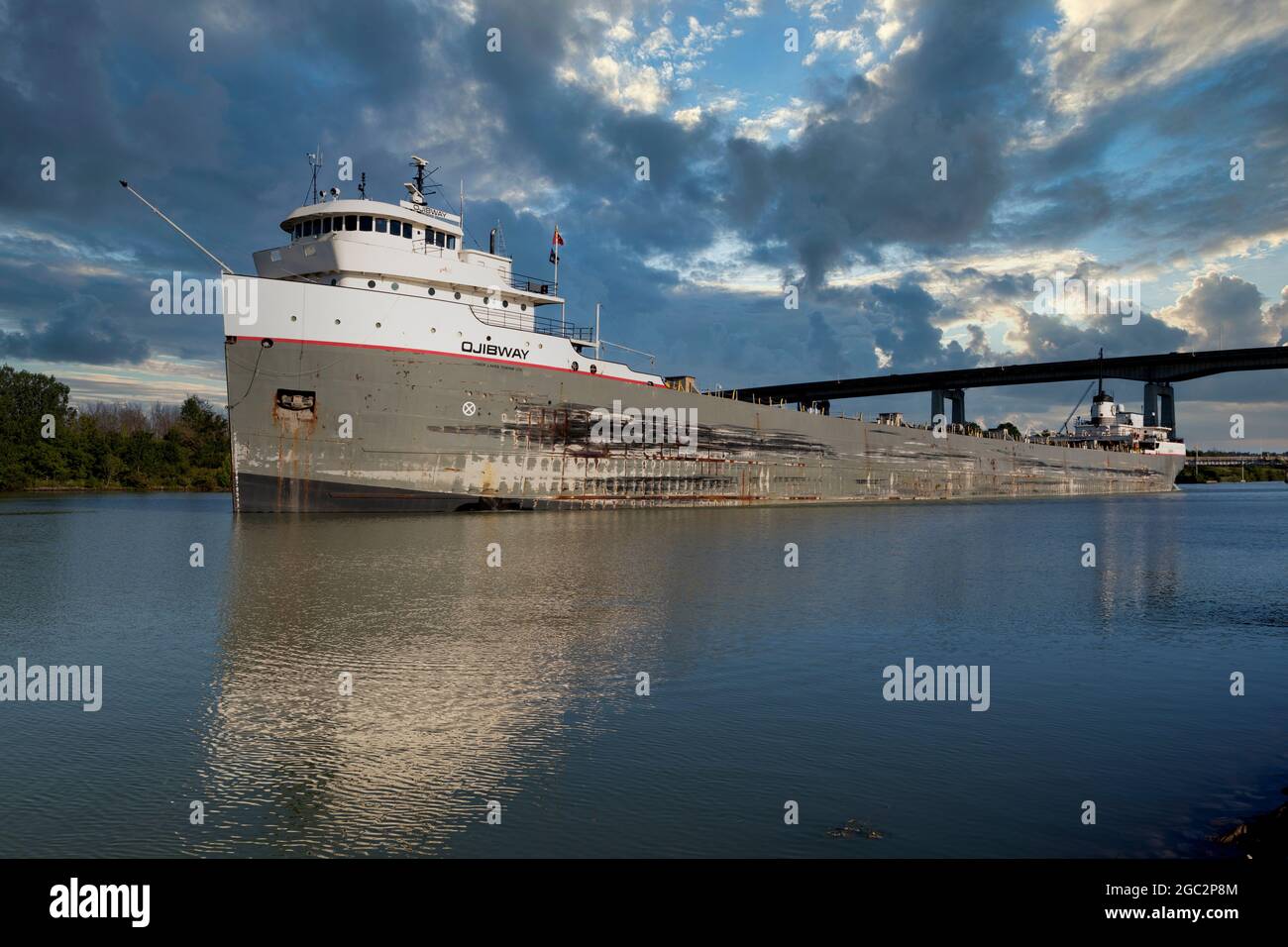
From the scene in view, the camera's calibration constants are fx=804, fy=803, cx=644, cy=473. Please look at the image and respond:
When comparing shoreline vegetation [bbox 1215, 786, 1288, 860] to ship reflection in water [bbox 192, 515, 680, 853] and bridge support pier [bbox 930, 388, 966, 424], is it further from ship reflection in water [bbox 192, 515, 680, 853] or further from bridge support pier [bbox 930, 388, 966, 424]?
bridge support pier [bbox 930, 388, 966, 424]

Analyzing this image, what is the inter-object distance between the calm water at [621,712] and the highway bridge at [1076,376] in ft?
198

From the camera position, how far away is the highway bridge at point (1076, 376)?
89625 mm

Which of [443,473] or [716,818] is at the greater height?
[443,473]

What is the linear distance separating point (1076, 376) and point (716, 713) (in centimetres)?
10828

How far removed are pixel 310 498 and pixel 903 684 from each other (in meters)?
28.0

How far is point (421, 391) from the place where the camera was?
32.9 metres

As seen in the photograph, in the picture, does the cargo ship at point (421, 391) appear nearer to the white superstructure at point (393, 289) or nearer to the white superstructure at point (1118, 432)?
the white superstructure at point (393, 289)

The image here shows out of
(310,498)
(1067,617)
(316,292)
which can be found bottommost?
(1067,617)

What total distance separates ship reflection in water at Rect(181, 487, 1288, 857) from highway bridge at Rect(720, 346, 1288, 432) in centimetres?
6011

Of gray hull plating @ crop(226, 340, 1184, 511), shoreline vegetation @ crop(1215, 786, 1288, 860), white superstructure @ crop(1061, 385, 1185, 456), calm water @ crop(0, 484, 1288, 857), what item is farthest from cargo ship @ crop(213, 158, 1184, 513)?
white superstructure @ crop(1061, 385, 1185, 456)

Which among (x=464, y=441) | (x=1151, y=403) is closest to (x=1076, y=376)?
(x=1151, y=403)

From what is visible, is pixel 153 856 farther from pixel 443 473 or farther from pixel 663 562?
pixel 443 473

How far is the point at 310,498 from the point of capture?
32656mm
